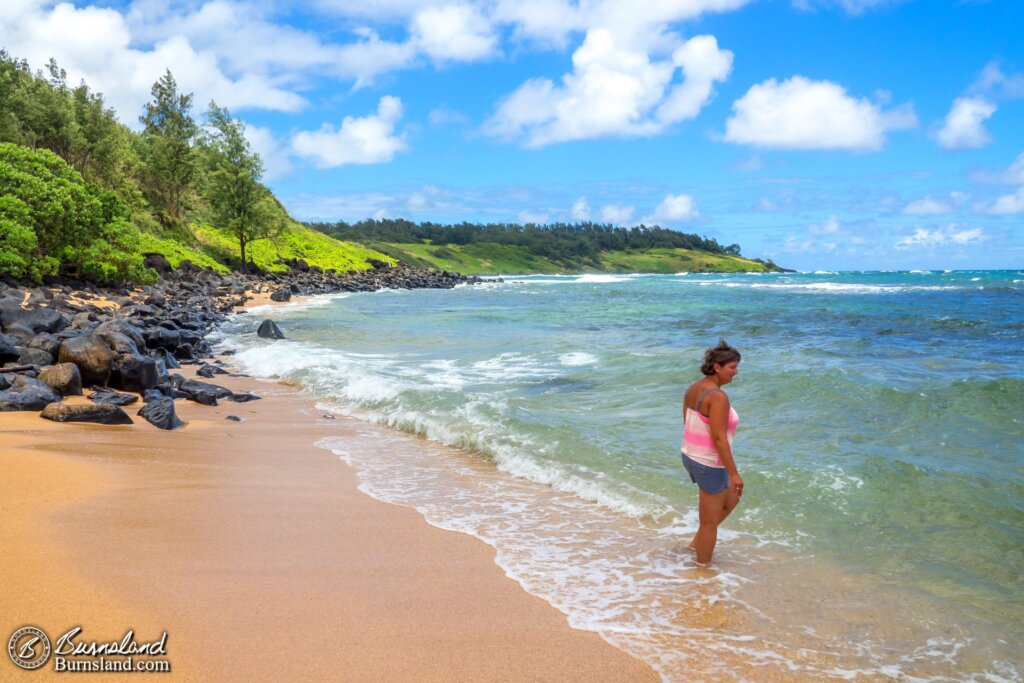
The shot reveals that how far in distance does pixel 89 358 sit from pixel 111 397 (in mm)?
1325

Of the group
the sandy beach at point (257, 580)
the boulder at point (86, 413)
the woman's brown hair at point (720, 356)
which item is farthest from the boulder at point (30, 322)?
the woman's brown hair at point (720, 356)

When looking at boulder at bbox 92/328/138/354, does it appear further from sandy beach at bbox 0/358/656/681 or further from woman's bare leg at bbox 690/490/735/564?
woman's bare leg at bbox 690/490/735/564

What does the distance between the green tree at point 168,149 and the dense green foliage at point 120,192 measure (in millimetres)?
96

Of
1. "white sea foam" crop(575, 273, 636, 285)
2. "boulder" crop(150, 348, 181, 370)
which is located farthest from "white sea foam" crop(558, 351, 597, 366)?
"white sea foam" crop(575, 273, 636, 285)

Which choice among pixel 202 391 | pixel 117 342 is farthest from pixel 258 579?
pixel 117 342

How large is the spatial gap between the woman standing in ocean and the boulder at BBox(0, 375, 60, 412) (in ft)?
27.4

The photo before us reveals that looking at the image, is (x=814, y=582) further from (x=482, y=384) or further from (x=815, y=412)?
(x=482, y=384)

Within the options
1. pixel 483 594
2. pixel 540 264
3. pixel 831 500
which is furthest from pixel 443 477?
pixel 540 264

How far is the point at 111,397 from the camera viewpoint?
10531 millimetres

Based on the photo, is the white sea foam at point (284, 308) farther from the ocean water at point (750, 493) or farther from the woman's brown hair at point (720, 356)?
the woman's brown hair at point (720, 356)

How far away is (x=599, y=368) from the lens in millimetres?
16484

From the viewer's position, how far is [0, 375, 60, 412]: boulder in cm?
888

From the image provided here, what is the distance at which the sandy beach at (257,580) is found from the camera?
3662 mm

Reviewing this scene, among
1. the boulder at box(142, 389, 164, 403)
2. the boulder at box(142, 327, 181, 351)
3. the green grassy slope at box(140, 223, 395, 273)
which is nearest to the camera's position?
the boulder at box(142, 389, 164, 403)
